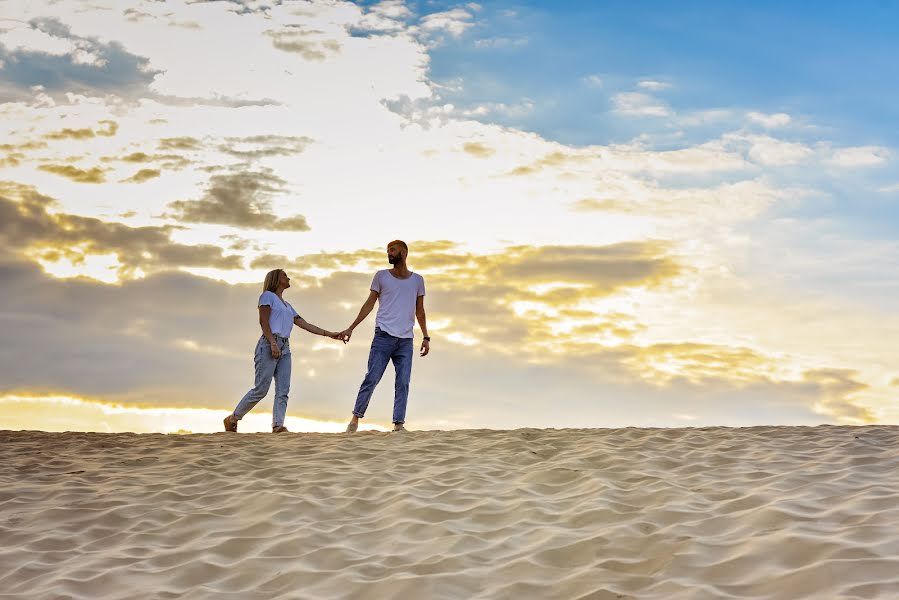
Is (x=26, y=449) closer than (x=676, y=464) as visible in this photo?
No

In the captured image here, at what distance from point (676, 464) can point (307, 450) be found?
3.77 meters

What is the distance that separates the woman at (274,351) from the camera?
10.4 meters

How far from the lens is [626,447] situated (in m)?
7.83

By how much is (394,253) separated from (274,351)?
6.68 ft

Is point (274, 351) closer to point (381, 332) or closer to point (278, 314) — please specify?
→ point (278, 314)

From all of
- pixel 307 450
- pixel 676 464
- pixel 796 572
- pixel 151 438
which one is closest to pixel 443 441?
pixel 307 450

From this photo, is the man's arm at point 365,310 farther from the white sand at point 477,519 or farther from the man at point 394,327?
the white sand at point 477,519

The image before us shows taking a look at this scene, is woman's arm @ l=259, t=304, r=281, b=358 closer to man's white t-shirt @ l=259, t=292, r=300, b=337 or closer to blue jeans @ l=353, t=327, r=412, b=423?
man's white t-shirt @ l=259, t=292, r=300, b=337

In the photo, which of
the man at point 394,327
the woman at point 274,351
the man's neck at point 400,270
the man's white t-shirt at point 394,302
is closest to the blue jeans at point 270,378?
the woman at point 274,351

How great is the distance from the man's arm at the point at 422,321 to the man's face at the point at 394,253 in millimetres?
593

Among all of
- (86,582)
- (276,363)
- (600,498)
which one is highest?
(276,363)

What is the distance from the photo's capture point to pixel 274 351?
10.4 meters

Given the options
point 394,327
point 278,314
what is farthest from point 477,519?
point 278,314

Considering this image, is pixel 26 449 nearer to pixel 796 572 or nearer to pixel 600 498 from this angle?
pixel 600 498
